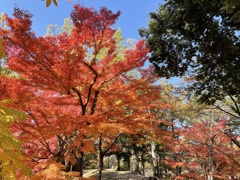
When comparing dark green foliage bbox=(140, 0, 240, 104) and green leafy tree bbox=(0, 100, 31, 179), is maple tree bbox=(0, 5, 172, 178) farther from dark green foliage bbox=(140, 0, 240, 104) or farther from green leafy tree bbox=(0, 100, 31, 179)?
green leafy tree bbox=(0, 100, 31, 179)

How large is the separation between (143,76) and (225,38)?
3269 mm

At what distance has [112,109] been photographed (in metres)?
8.16

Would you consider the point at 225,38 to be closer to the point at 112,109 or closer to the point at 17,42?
the point at 112,109

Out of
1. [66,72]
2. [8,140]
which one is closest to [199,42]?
[66,72]

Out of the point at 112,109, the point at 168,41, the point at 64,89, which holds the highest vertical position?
the point at 168,41

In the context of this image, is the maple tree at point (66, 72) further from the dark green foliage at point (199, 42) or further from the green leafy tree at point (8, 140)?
the green leafy tree at point (8, 140)

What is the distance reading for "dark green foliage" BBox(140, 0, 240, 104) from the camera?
20.0 ft

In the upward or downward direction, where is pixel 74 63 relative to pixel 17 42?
downward

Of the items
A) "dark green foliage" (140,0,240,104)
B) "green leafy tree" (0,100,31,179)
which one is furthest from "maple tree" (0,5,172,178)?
"green leafy tree" (0,100,31,179)

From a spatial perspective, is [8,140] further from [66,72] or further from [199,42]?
Answer: [199,42]

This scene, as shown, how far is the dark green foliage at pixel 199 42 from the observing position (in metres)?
6.08

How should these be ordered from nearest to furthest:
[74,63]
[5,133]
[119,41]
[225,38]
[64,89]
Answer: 1. [5,133]
2. [225,38]
3. [74,63]
4. [64,89]
5. [119,41]

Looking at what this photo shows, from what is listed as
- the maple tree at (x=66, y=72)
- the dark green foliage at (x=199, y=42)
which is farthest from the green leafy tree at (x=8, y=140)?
the dark green foliage at (x=199, y=42)

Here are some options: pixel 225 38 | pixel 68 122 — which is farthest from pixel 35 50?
pixel 225 38
